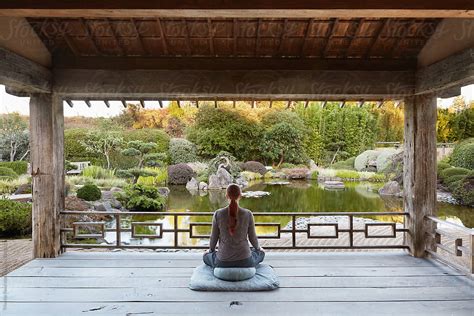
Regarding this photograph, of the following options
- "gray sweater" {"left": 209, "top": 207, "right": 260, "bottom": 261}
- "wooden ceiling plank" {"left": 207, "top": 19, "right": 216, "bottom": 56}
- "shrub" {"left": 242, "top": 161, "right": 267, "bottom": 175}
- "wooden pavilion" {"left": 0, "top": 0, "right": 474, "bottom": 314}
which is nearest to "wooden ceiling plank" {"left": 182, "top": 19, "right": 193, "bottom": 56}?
"wooden pavilion" {"left": 0, "top": 0, "right": 474, "bottom": 314}

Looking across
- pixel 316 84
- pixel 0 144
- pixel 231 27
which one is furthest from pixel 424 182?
pixel 0 144

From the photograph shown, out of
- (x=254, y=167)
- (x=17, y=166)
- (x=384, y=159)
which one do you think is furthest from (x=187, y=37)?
(x=17, y=166)

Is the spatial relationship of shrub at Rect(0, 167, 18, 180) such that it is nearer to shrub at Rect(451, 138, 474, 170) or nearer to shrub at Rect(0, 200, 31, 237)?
shrub at Rect(0, 200, 31, 237)

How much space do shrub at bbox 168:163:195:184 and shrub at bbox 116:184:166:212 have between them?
1114 millimetres

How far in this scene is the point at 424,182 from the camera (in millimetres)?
→ 4367

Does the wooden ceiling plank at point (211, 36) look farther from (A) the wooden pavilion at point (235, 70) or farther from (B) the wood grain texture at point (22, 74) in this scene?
(B) the wood grain texture at point (22, 74)

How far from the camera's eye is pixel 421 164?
14.3 ft

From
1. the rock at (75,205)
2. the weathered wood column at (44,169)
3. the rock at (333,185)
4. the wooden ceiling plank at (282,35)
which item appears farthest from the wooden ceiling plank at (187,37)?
the rock at (333,185)

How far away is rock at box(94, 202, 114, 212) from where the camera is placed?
776cm

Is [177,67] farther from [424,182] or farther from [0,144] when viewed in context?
[0,144]

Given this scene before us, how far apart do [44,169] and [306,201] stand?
5964 millimetres

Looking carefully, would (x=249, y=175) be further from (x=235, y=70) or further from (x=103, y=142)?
(x=235, y=70)

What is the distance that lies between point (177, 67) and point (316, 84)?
1489mm

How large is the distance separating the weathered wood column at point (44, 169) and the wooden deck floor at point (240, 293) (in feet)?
0.88
